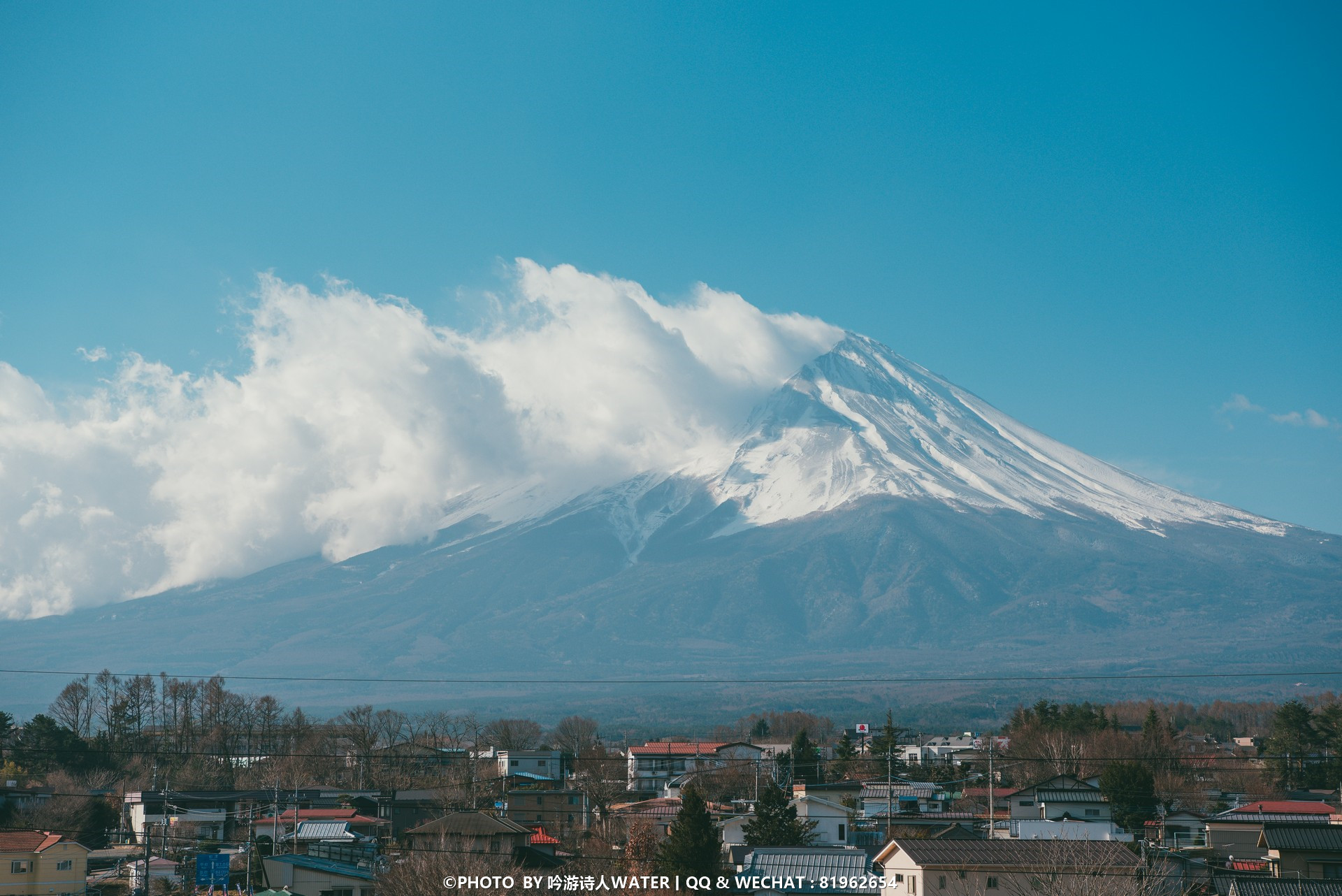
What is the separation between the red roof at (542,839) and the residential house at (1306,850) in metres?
20.5

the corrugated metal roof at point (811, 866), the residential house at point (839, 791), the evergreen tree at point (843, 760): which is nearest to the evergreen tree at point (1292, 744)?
the evergreen tree at point (843, 760)

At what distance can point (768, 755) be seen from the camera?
77.2 meters

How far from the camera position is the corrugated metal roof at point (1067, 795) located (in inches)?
1841

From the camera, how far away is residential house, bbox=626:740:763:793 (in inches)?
2776

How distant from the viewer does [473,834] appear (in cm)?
3544

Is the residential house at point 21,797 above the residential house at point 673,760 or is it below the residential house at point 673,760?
above

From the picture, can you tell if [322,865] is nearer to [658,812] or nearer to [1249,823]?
[658,812]

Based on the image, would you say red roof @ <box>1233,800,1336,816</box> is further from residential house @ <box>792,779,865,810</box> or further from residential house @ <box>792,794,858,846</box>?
residential house @ <box>792,794,858,846</box>

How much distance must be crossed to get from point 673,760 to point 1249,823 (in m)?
37.6

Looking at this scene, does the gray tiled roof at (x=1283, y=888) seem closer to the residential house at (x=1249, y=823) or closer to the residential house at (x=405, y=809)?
the residential house at (x=1249, y=823)

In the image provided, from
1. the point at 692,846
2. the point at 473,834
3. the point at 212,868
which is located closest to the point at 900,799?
the point at 473,834

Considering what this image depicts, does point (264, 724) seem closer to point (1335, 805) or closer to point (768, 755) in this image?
point (768, 755)

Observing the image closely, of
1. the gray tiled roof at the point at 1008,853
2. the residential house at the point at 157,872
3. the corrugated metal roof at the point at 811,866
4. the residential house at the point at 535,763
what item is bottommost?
the residential house at the point at 535,763

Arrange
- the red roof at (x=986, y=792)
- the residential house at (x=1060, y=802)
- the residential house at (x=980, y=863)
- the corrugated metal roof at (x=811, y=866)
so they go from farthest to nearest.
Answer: the red roof at (x=986, y=792) < the residential house at (x=1060, y=802) < the corrugated metal roof at (x=811, y=866) < the residential house at (x=980, y=863)
